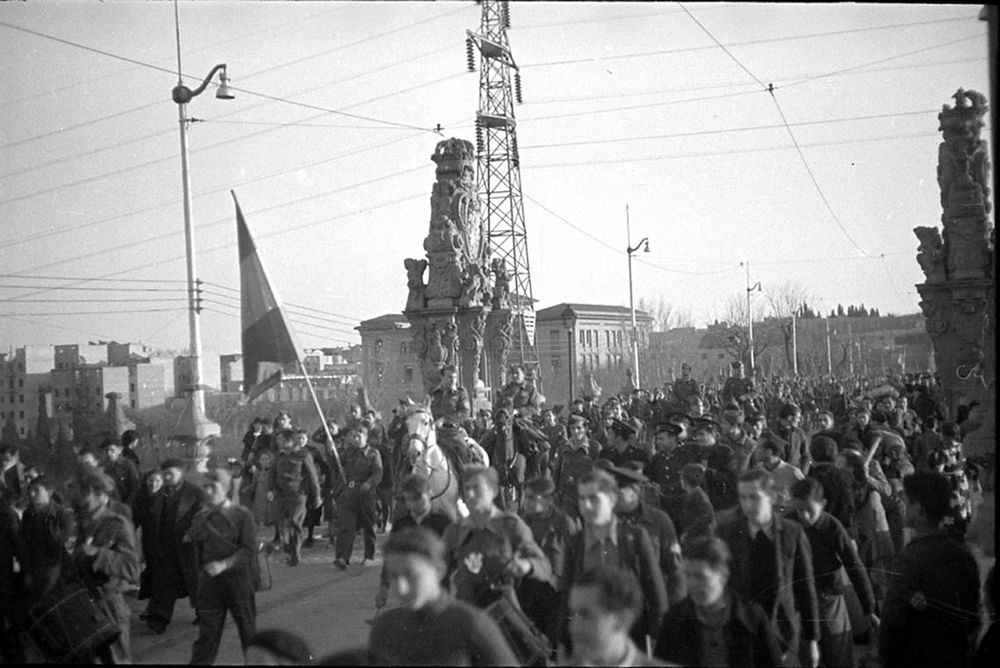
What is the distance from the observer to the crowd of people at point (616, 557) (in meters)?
4.10

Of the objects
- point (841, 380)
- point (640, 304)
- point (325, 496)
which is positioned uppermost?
point (640, 304)

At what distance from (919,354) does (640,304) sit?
2767cm

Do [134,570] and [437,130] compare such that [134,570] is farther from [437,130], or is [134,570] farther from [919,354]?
[919,354]

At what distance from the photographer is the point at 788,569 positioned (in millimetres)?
5402

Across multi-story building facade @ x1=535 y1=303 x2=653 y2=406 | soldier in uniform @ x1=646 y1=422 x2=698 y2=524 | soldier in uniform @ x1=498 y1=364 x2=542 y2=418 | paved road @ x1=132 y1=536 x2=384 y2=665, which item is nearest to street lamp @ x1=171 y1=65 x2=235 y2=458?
paved road @ x1=132 y1=536 x2=384 y2=665

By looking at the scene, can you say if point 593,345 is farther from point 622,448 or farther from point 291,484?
point 622,448

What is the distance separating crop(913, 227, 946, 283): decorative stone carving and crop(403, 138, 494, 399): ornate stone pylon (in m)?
12.0

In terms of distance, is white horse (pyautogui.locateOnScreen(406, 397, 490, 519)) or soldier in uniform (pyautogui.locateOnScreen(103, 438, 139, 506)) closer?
soldier in uniform (pyautogui.locateOnScreen(103, 438, 139, 506))

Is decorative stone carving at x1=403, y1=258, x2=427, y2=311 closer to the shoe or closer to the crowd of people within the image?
the crowd of people

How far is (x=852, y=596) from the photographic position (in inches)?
234

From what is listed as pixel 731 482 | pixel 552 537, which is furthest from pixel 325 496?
pixel 552 537

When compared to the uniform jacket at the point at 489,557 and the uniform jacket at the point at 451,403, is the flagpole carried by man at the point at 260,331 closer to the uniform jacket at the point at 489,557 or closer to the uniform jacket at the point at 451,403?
the uniform jacket at the point at 489,557

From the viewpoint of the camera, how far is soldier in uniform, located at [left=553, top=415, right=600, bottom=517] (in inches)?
294

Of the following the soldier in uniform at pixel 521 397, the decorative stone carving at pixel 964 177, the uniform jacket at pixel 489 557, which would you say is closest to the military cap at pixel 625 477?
the uniform jacket at pixel 489 557
